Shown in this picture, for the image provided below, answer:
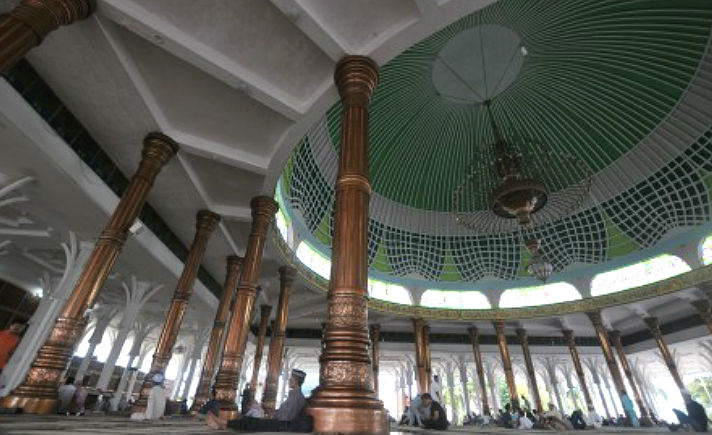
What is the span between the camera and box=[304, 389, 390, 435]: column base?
3.17 metres

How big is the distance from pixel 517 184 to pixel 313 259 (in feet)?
27.4

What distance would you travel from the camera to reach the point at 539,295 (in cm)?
1812

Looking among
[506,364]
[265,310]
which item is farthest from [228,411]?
[506,364]

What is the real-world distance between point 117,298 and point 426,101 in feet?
44.1

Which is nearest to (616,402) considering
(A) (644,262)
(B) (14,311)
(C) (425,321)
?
(A) (644,262)

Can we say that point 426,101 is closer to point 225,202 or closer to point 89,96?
point 225,202

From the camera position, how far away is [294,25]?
5891 mm

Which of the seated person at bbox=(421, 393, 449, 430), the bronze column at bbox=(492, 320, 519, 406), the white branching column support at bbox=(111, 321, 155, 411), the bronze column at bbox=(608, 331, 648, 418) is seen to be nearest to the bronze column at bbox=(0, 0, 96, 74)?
the seated person at bbox=(421, 393, 449, 430)

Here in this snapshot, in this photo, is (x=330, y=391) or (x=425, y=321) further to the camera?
(x=425, y=321)

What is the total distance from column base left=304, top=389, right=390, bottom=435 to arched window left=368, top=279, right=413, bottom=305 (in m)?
13.9

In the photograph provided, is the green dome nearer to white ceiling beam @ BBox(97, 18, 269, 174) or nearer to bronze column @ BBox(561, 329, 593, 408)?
white ceiling beam @ BBox(97, 18, 269, 174)

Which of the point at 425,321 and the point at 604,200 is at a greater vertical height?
the point at 604,200

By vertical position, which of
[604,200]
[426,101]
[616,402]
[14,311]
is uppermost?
[426,101]

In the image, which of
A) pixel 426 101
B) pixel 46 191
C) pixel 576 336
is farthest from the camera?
pixel 576 336
